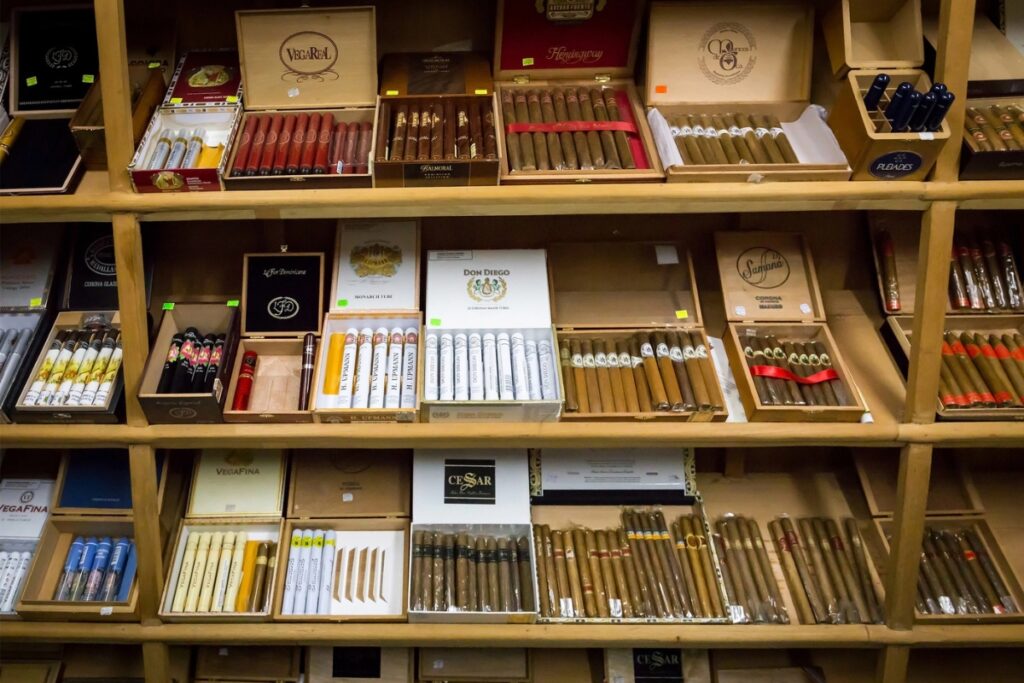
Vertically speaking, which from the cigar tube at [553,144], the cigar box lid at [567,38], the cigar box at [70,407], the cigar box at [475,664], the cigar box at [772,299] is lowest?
the cigar box at [475,664]

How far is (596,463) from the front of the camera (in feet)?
6.36

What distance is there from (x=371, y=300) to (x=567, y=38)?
35.5 inches

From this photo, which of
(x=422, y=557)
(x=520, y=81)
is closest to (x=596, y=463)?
(x=422, y=557)

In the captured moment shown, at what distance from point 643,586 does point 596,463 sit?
0.36 m

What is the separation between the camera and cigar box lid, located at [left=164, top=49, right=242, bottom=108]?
1818 mm

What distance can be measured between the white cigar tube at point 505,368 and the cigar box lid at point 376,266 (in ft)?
0.90

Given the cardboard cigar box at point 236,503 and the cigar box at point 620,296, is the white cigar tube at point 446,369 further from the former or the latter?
the cardboard cigar box at point 236,503

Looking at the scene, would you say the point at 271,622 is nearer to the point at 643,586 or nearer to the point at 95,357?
the point at 95,357

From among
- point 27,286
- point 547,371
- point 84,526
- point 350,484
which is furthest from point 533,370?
point 27,286

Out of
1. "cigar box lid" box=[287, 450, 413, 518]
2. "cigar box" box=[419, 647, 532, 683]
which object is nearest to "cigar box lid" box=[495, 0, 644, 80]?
"cigar box lid" box=[287, 450, 413, 518]

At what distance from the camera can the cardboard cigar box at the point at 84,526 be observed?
1.68 meters

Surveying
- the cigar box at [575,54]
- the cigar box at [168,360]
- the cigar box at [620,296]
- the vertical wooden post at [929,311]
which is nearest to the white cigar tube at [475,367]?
the cigar box at [620,296]

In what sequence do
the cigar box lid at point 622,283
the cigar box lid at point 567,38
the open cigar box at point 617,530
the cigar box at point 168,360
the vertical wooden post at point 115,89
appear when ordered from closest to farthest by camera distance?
the vertical wooden post at point 115,89, the cigar box at point 168,360, the open cigar box at point 617,530, the cigar box lid at point 567,38, the cigar box lid at point 622,283

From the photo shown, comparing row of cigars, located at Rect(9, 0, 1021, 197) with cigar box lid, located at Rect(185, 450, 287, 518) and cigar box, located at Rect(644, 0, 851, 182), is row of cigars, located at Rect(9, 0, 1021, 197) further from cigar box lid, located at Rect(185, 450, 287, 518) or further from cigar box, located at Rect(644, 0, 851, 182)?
cigar box lid, located at Rect(185, 450, 287, 518)
